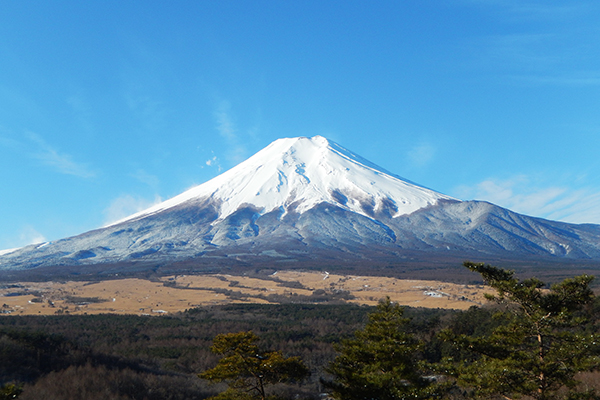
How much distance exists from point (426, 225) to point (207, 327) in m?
158

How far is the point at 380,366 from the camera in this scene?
14.6 meters

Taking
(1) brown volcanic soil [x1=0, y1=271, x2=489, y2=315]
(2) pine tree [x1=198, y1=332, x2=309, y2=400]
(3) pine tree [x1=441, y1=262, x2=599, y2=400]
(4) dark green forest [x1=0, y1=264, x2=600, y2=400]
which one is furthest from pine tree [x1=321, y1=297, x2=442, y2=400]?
(1) brown volcanic soil [x1=0, y1=271, x2=489, y2=315]

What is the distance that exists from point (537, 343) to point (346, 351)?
7171mm

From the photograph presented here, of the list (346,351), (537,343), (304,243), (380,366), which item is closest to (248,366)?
(346,351)

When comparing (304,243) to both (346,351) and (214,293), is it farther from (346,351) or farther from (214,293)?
(346,351)

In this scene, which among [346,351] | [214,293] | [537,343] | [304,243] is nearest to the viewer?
[537,343]

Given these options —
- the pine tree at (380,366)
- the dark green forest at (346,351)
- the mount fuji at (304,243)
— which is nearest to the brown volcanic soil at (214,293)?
the dark green forest at (346,351)

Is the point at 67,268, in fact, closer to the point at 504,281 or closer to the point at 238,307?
the point at 238,307

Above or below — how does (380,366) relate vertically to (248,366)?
below

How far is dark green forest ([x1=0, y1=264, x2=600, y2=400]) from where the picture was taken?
9.86m

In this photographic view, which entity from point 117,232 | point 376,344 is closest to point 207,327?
point 376,344

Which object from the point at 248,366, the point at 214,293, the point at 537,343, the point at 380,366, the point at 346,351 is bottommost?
the point at 214,293

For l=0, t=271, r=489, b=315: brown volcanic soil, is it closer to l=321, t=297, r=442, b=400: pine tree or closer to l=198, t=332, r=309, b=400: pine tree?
l=321, t=297, r=442, b=400: pine tree

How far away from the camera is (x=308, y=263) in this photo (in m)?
120
